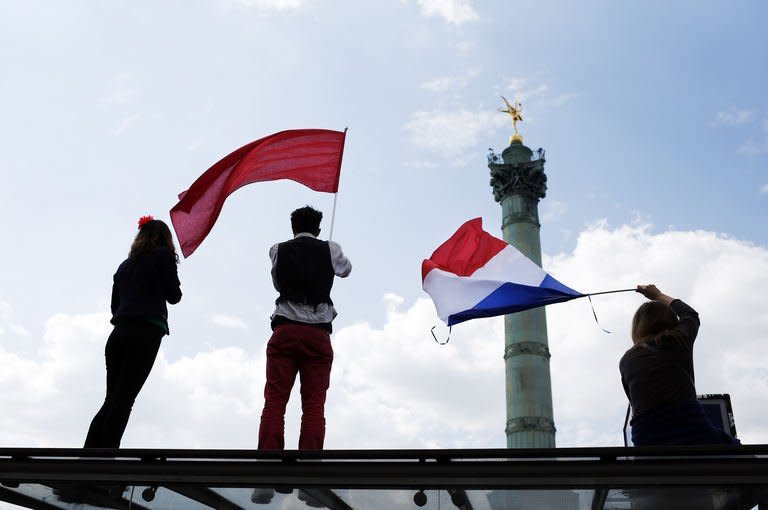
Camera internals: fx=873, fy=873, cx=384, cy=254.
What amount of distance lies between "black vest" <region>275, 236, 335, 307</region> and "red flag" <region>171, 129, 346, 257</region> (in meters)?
1.72

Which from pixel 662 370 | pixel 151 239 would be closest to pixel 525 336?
pixel 151 239

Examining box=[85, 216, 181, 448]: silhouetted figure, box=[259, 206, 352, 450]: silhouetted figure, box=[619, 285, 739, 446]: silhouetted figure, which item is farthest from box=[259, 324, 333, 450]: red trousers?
box=[619, 285, 739, 446]: silhouetted figure

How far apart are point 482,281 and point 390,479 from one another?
10.1ft

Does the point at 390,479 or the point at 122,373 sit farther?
the point at 122,373

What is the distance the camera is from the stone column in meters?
25.4

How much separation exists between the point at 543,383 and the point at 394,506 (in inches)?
888

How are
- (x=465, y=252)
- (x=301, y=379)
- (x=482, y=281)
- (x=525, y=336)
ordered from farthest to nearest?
1. (x=525, y=336)
2. (x=465, y=252)
3. (x=482, y=281)
4. (x=301, y=379)

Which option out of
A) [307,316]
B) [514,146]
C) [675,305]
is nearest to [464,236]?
[307,316]

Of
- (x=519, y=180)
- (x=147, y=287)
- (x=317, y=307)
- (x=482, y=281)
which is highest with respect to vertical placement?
(x=519, y=180)

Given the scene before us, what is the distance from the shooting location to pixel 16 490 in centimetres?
449

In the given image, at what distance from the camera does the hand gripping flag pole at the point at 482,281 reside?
22.1 feet

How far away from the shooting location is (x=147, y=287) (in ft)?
17.7

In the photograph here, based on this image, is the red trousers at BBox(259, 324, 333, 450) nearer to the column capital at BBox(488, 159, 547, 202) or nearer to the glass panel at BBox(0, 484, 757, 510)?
the glass panel at BBox(0, 484, 757, 510)

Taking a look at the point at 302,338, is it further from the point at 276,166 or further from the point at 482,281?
the point at 276,166
